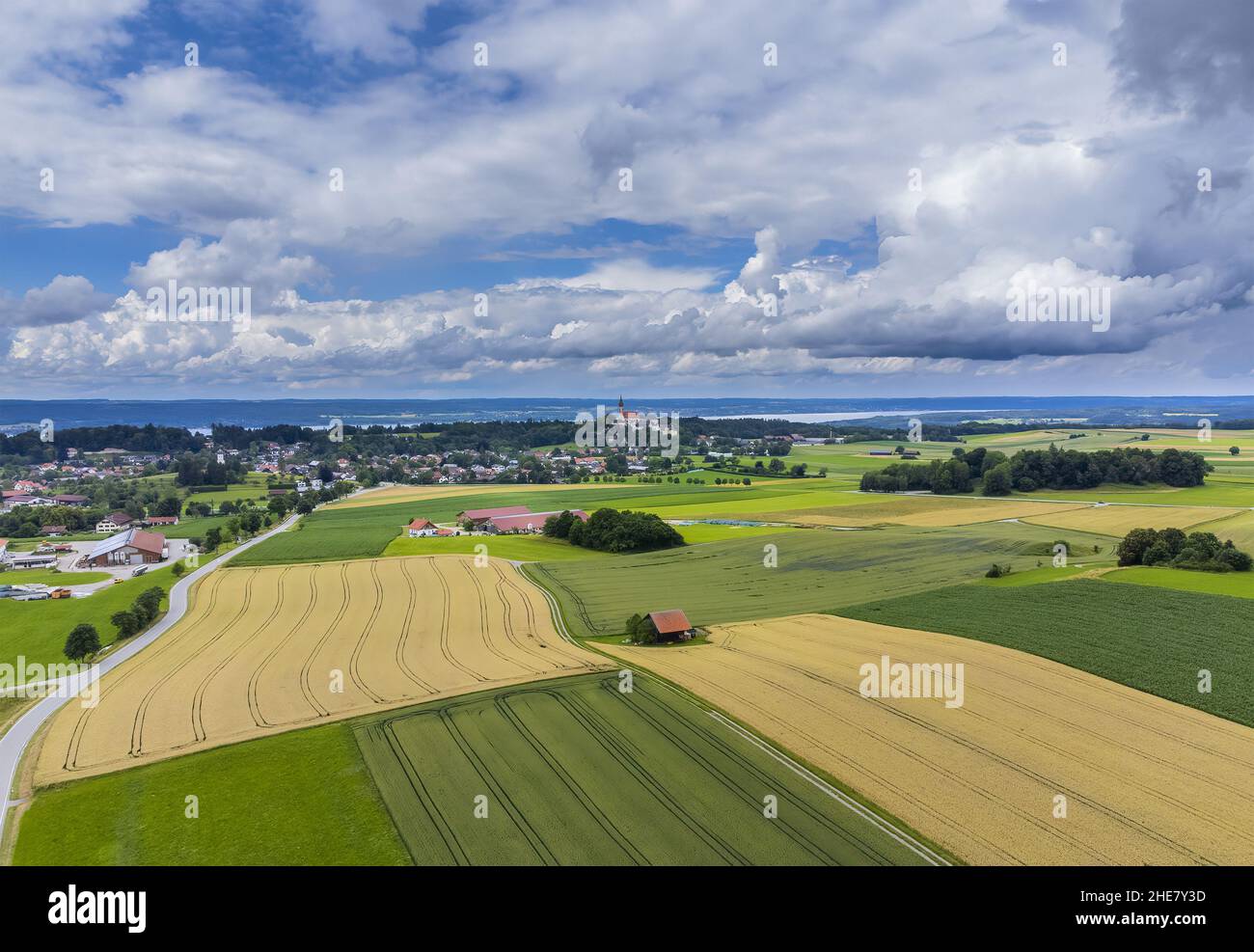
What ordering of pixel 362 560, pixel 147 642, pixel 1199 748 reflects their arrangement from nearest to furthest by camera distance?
1. pixel 1199 748
2. pixel 147 642
3. pixel 362 560

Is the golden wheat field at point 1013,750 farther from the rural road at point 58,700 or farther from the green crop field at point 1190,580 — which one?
the rural road at point 58,700

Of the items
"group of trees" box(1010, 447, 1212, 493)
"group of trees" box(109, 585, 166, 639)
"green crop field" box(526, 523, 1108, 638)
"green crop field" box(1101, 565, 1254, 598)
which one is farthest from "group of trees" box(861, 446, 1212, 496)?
"group of trees" box(109, 585, 166, 639)

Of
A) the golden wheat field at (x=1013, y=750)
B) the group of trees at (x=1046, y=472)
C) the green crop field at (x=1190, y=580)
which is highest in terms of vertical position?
the group of trees at (x=1046, y=472)

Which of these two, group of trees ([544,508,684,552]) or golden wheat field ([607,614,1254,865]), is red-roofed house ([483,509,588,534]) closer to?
group of trees ([544,508,684,552])

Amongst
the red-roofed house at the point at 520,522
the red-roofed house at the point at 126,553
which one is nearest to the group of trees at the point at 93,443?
the red-roofed house at the point at 126,553

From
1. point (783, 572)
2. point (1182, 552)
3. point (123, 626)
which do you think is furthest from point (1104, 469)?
point (123, 626)

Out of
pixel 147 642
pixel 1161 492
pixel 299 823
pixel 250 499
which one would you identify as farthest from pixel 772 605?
pixel 250 499
